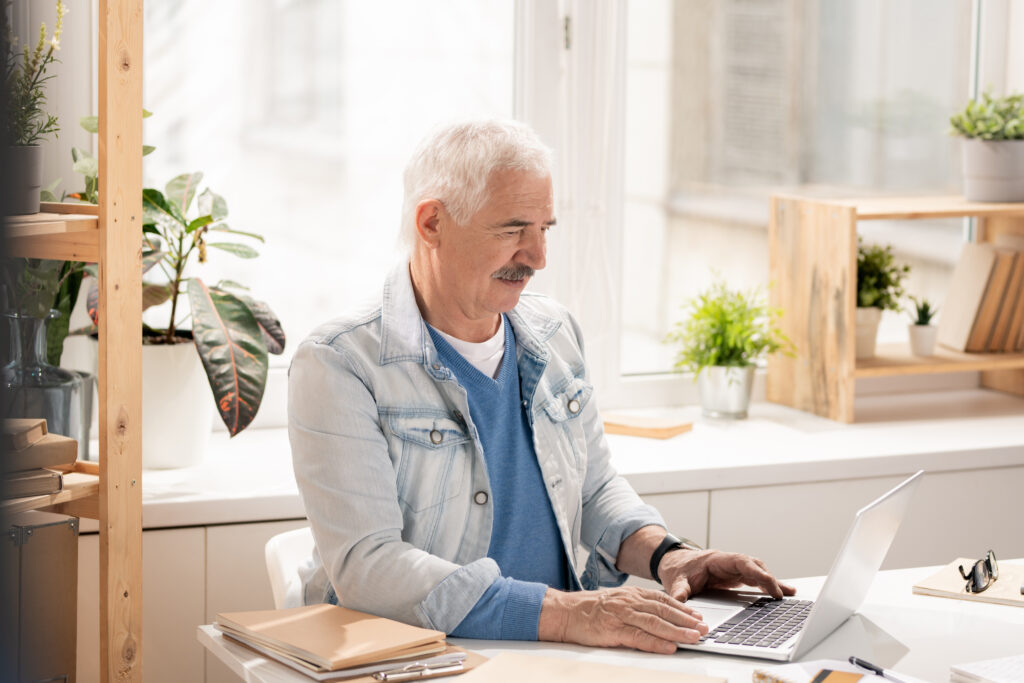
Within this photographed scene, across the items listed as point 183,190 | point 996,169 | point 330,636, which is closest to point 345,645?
point 330,636

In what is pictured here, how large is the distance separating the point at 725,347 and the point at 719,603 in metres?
1.29

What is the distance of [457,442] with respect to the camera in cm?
177

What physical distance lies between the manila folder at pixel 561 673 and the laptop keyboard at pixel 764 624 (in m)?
0.17

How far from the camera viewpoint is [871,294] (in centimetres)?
305

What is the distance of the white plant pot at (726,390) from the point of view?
2.94 meters

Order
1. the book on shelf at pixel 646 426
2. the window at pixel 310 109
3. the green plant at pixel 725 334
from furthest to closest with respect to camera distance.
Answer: the green plant at pixel 725 334
the book on shelf at pixel 646 426
the window at pixel 310 109

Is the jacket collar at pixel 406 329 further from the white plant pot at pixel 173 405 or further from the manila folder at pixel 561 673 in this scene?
the white plant pot at pixel 173 405

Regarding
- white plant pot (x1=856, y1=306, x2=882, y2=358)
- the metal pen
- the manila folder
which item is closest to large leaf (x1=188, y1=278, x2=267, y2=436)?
the manila folder

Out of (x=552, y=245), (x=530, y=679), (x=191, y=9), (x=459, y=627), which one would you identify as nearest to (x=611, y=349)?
(x=552, y=245)

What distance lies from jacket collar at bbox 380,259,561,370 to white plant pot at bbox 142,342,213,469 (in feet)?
2.25

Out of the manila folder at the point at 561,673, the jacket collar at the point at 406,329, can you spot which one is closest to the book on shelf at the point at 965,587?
the manila folder at the point at 561,673

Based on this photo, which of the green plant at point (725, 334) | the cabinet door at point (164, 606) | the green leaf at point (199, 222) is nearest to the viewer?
the cabinet door at point (164, 606)

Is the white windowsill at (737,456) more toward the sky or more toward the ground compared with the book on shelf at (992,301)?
more toward the ground

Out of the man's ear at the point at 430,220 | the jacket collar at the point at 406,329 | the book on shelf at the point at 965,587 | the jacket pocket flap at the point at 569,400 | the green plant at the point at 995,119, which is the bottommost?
the book on shelf at the point at 965,587
